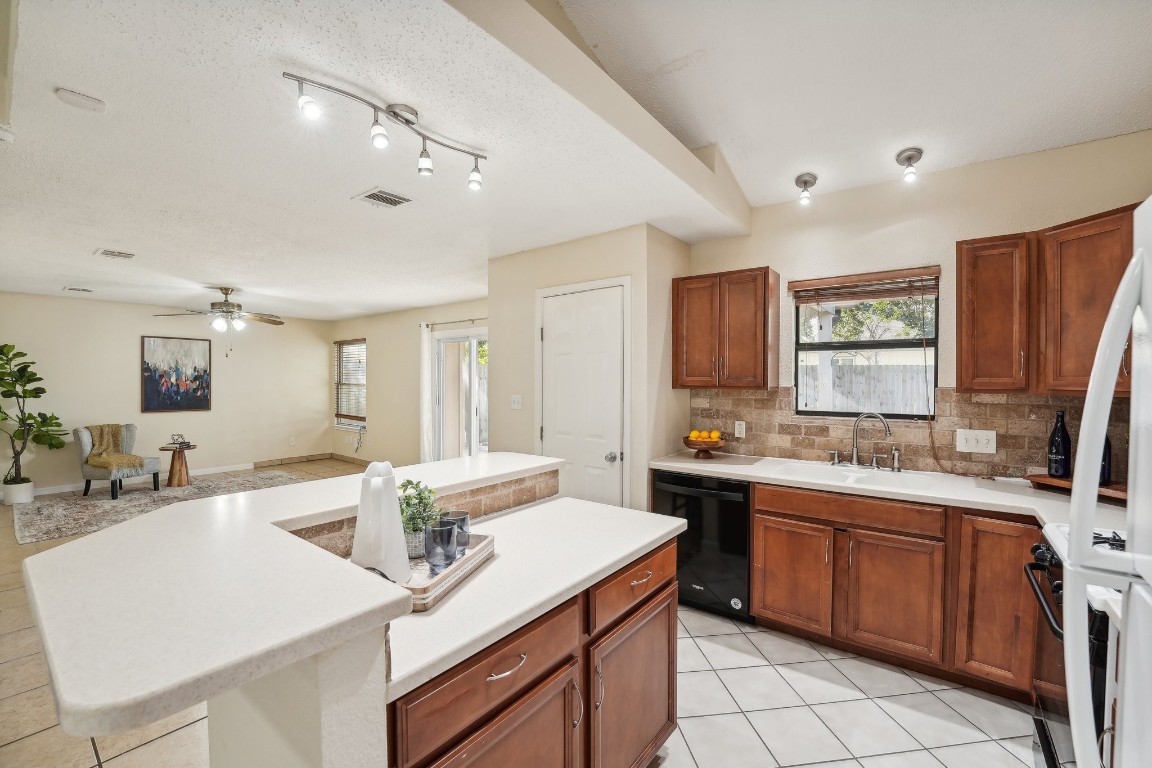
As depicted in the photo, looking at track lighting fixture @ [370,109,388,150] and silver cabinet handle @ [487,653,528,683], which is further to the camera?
track lighting fixture @ [370,109,388,150]

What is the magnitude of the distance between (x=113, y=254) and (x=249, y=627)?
15.6 ft

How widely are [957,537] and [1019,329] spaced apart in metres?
1.05

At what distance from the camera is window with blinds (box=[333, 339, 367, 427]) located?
816 centimetres

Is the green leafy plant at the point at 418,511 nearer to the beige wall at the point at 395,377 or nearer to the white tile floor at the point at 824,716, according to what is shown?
the white tile floor at the point at 824,716

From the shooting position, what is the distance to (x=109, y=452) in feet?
20.4

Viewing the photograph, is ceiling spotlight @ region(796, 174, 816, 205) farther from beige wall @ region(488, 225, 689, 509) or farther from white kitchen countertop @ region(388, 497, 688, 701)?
white kitchen countertop @ region(388, 497, 688, 701)

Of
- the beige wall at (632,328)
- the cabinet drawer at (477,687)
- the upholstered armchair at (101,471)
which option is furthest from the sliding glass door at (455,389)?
the cabinet drawer at (477,687)

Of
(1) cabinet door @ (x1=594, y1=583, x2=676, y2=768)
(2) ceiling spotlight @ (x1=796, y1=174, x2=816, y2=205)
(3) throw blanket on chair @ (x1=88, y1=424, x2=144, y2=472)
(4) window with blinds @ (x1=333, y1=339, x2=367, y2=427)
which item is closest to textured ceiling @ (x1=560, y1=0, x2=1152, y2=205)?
(2) ceiling spotlight @ (x1=796, y1=174, x2=816, y2=205)

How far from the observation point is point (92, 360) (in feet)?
21.1

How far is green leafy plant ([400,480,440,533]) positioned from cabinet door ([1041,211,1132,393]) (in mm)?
2562

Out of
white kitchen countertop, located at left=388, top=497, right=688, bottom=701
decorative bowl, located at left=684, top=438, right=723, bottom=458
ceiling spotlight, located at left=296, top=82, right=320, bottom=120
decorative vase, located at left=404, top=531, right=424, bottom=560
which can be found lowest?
white kitchen countertop, located at left=388, top=497, right=688, bottom=701

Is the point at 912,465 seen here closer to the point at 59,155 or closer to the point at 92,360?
the point at 59,155

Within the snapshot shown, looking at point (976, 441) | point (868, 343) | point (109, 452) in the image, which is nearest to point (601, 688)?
point (976, 441)

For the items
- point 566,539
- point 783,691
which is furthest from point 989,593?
point 566,539
